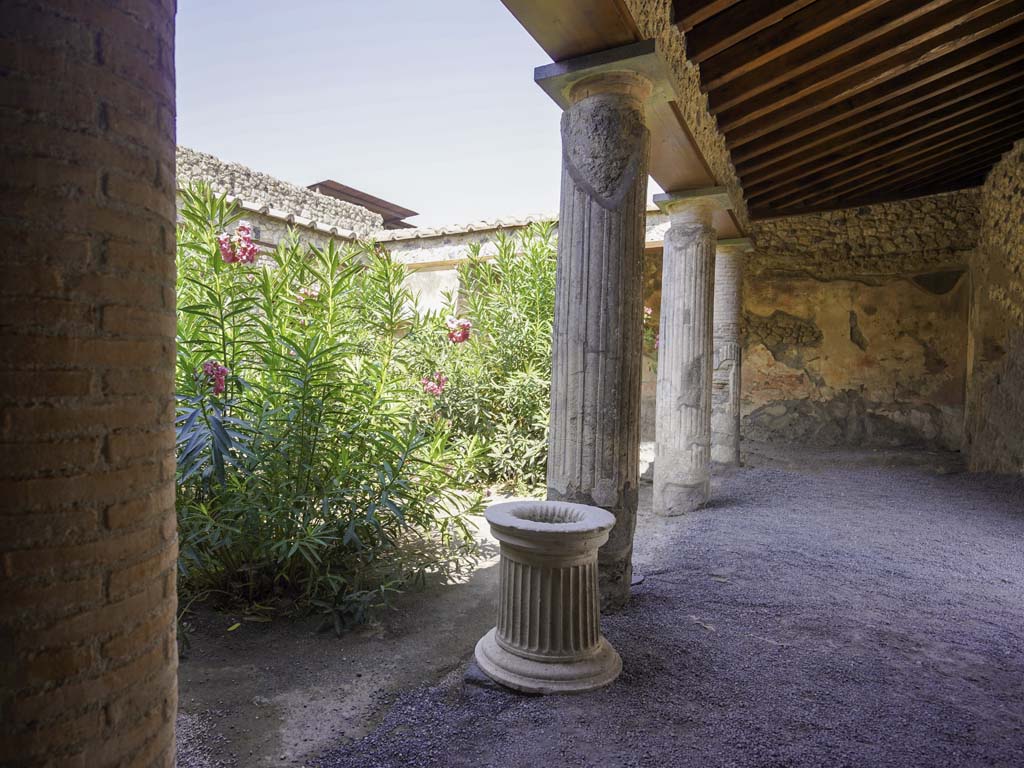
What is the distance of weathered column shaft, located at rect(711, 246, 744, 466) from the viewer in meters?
6.04

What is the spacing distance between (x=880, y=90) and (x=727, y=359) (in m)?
2.57

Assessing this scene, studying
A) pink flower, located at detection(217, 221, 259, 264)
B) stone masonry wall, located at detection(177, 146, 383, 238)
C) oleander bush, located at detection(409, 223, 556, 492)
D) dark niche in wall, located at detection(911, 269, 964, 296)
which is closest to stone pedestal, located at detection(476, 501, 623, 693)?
pink flower, located at detection(217, 221, 259, 264)

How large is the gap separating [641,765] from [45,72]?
202 centimetres

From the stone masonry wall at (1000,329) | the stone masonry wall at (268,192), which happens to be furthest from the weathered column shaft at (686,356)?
the stone masonry wall at (268,192)

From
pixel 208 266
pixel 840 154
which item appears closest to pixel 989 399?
pixel 840 154

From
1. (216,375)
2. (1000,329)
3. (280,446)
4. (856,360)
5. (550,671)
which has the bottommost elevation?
(550,671)

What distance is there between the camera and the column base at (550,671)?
2122 millimetres

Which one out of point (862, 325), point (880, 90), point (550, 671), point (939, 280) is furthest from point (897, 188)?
point (550, 671)

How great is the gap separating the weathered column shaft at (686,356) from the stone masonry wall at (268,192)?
14.8 feet

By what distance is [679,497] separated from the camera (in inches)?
187

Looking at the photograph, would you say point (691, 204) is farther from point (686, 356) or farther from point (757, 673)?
point (757, 673)

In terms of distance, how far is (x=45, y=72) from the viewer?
89 centimetres

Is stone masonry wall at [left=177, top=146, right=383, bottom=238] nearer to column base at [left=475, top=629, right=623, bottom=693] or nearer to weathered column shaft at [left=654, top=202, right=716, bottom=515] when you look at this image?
weathered column shaft at [left=654, top=202, right=716, bottom=515]

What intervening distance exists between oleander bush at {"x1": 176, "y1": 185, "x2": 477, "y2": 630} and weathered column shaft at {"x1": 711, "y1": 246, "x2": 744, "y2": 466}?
3.64 m
